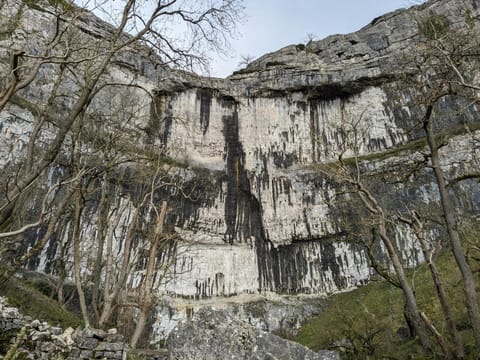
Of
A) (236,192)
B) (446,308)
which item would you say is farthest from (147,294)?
(236,192)

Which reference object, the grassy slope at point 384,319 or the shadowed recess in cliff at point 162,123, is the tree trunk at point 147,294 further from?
the shadowed recess in cliff at point 162,123

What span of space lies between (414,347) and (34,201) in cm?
1693

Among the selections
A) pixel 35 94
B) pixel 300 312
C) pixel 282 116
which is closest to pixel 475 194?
pixel 300 312

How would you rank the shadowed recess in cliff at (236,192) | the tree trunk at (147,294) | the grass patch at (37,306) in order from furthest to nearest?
the shadowed recess in cliff at (236,192)
the grass patch at (37,306)
the tree trunk at (147,294)

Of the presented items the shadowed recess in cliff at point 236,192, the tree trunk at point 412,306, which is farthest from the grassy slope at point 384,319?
the shadowed recess in cliff at point 236,192

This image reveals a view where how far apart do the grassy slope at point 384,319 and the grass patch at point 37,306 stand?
8715mm

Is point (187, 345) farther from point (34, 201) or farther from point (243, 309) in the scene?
point (243, 309)

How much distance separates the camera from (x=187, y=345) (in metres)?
5.47

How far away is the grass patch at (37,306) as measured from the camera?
37.9 ft

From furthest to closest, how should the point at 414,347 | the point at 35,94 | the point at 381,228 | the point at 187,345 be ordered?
the point at 35,94 < the point at 381,228 < the point at 414,347 < the point at 187,345

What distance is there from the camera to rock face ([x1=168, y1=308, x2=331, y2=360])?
5.40 metres

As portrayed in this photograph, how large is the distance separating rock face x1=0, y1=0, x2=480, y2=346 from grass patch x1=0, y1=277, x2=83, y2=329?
795 cm

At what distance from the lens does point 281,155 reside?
30.3 metres

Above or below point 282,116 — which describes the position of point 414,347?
below
